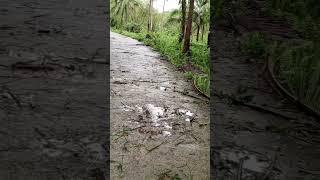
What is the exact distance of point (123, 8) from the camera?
22.2 metres

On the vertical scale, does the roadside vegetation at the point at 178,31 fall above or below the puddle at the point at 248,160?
above

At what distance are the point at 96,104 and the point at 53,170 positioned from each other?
1096 millimetres

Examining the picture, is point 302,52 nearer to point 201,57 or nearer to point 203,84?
point 203,84

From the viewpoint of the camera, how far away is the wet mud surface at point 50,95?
3.11m

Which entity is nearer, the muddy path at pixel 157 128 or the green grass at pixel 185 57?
the muddy path at pixel 157 128

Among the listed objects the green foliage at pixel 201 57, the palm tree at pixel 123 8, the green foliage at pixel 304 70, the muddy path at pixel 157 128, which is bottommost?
the muddy path at pixel 157 128

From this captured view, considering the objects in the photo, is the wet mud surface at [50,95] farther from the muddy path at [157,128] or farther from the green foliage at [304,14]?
the green foliage at [304,14]

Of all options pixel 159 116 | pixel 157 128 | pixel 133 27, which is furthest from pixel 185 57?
pixel 133 27

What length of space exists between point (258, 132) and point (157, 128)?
3.96 ft

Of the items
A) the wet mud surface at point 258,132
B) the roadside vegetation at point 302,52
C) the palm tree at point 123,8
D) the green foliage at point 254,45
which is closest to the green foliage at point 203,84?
the green foliage at point 254,45

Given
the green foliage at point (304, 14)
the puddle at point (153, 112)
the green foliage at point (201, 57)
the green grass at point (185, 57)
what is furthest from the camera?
the green foliage at point (201, 57)

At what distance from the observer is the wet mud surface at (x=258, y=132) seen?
3053 millimetres

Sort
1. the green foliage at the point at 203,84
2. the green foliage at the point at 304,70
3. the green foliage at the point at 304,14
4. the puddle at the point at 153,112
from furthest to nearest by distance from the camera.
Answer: the green foliage at the point at 203,84 < the puddle at the point at 153,112 < the green foliage at the point at 304,70 < the green foliage at the point at 304,14

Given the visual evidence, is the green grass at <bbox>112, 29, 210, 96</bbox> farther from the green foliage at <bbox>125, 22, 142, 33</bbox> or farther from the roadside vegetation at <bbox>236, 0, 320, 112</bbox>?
the green foliage at <bbox>125, 22, 142, 33</bbox>
